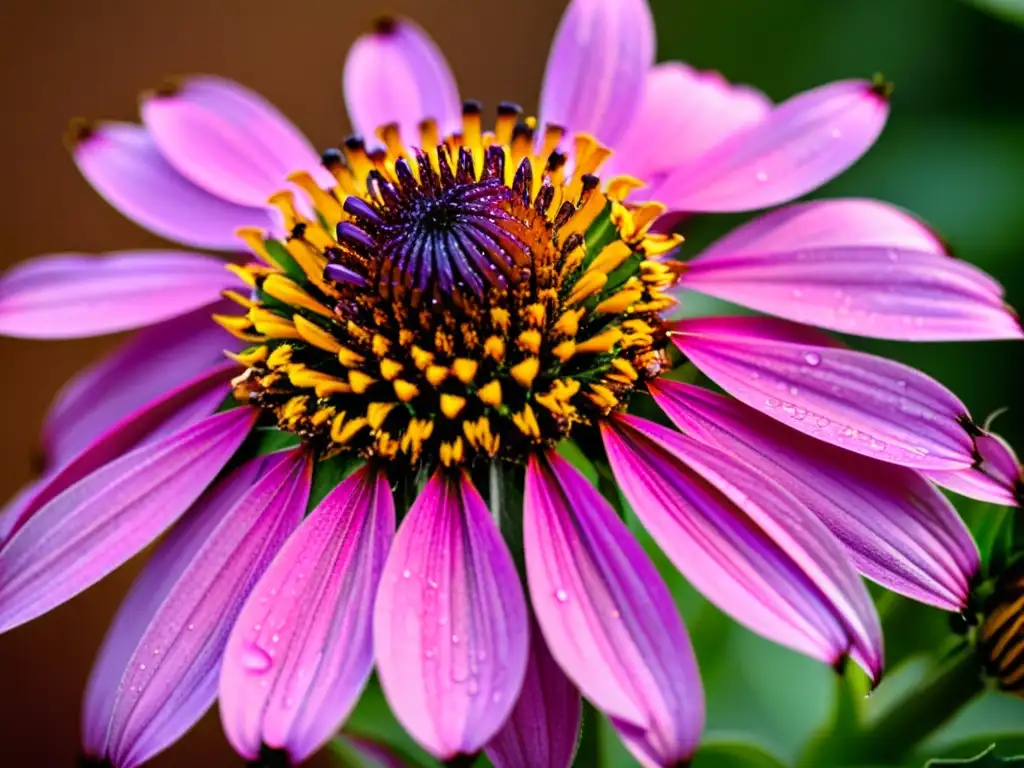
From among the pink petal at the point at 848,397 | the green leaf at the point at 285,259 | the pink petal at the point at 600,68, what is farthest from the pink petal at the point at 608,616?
the pink petal at the point at 600,68

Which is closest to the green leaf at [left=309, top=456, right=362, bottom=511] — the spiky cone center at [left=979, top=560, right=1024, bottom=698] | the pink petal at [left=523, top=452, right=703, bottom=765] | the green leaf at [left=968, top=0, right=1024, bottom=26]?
the pink petal at [left=523, top=452, right=703, bottom=765]

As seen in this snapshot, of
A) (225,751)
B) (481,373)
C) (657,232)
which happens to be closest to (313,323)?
(481,373)

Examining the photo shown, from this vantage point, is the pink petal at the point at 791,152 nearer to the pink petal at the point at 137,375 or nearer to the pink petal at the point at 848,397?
the pink petal at the point at 848,397

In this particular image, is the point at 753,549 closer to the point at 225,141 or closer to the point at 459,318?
the point at 459,318

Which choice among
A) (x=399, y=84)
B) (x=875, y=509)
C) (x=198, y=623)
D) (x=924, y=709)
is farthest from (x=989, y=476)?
(x=399, y=84)

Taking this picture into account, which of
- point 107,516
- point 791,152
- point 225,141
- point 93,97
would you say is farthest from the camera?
point 93,97

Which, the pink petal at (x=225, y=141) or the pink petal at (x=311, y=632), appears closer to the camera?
the pink petal at (x=311, y=632)

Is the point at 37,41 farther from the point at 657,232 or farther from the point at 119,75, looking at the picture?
the point at 657,232

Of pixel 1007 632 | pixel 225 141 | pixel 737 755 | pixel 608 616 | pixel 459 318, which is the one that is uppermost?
pixel 225 141
